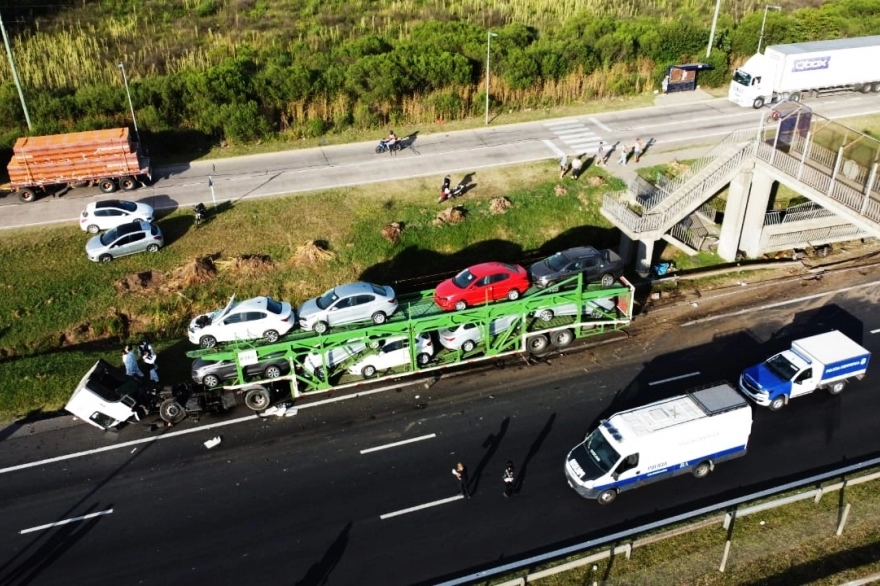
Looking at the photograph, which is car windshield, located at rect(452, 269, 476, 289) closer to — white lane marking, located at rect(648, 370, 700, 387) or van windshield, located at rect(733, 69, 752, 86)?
white lane marking, located at rect(648, 370, 700, 387)

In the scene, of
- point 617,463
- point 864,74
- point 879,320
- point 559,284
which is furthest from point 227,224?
point 864,74

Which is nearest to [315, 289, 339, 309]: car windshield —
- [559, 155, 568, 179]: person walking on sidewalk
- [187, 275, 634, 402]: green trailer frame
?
[187, 275, 634, 402]: green trailer frame

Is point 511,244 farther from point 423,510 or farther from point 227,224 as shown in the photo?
point 423,510

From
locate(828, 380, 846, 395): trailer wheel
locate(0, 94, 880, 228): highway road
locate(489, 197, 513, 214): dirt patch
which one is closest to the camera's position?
locate(828, 380, 846, 395): trailer wheel

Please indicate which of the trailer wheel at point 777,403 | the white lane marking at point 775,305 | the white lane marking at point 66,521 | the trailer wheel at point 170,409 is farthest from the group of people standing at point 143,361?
the trailer wheel at point 777,403

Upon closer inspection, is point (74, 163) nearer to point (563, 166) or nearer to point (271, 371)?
point (271, 371)

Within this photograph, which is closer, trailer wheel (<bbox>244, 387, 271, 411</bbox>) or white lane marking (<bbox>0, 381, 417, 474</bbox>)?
white lane marking (<bbox>0, 381, 417, 474</bbox>)

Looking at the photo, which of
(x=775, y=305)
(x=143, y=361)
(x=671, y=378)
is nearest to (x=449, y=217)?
(x=671, y=378)

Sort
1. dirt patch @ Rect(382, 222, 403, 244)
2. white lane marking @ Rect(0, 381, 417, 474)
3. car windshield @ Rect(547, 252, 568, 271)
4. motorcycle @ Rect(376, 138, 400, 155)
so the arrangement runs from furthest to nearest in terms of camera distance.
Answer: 1. motorcycle @ Rect(376, 138, 400, 155)
2. dirt patch @ Rect(382, 222, 403, 244)
3. car windshield @ Rect(547, 252, 568, 271)
4. white lane marking @ Rect(0, 381, 417, 474)
